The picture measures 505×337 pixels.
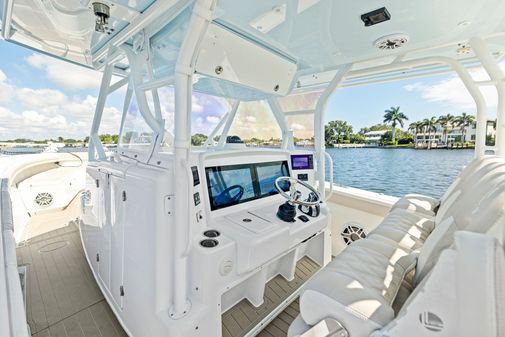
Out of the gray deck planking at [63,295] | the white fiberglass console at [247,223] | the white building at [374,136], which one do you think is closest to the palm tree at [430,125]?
the white building at [374,136]

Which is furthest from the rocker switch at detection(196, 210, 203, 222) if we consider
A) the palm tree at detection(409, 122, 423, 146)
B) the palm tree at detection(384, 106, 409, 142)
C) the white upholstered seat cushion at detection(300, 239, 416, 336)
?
the palm tree at detection(384, 106, 409, 142)

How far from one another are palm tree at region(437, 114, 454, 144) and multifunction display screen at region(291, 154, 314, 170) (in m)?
2.09

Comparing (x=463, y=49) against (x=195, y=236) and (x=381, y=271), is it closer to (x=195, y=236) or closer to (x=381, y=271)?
(x=381, y=271)

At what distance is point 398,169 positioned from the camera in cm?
373

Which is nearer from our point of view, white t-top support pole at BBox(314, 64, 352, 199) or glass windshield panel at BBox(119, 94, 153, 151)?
glass windshield panel at BBox(119, 94, 153, 151)

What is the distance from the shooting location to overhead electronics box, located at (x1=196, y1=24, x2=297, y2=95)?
1611 mm

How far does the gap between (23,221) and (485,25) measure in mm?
5391

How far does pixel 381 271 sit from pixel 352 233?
4.83ft

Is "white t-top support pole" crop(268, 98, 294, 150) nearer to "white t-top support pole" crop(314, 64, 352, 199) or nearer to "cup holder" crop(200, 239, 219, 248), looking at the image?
"white t-top support pole" crop(314, 64, 352, 199)

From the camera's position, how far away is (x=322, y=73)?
8.73ft

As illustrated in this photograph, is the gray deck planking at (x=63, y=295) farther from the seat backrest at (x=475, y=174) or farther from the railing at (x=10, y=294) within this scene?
the seat backrest at (x=475, y=174)

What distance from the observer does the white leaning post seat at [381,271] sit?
834 mm

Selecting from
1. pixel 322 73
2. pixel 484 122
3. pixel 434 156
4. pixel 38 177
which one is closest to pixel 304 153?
pixel 322 73

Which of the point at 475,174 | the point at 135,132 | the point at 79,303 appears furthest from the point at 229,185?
the point at 475,174
